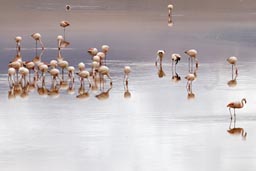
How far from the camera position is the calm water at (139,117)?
949cm

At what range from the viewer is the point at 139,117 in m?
12.0

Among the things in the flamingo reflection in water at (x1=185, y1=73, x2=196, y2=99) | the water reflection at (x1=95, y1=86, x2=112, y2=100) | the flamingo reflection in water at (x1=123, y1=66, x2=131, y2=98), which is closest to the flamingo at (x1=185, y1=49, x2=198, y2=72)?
the flamingo reflection in water at (x1=123, y1=66, x2=131, y2=98)

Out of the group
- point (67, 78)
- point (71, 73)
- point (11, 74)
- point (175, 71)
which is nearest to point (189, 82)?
point (175, 71)

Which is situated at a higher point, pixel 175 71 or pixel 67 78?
pixel 175 71

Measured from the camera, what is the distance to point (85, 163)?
9281 mm

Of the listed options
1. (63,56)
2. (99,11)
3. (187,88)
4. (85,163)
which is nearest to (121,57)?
(63,56)

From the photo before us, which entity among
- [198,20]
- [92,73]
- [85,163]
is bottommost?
[85,163]

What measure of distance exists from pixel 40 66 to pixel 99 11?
16.1m

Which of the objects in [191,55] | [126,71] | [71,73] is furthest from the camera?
[191,55]

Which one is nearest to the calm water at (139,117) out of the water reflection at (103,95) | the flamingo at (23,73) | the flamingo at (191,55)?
the water reflection at (103,95)

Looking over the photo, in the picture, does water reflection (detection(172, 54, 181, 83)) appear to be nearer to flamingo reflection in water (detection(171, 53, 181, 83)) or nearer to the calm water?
flamingo reflection in water (detection(171, 53, 181, 83))

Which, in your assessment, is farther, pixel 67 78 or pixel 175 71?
A: pixel 175 71

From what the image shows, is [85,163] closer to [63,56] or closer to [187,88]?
[187,88]

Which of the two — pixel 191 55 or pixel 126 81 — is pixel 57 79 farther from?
pixel 191 55
